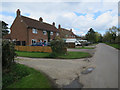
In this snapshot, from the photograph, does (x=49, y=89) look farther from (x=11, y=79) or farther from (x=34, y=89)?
(x=11, y=79)

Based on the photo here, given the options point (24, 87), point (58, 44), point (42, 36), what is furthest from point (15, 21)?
point (24, 87)

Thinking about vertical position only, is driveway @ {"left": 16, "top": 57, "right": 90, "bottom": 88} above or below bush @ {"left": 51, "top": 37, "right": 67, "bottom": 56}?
below

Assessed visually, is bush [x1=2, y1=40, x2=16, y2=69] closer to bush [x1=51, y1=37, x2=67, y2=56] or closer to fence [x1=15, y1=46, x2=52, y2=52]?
bush [x1=51, y1=37, x2=67, y2=56]

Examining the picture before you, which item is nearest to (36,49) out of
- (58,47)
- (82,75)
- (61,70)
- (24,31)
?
(58,47)

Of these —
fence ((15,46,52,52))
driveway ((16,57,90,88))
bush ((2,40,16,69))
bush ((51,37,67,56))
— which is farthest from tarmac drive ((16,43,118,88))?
fence ((15,46,52,52))

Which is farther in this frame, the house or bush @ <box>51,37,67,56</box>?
the house

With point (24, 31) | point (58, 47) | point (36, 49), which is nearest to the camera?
point (58, 47)

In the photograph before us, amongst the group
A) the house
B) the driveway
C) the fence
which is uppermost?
the house

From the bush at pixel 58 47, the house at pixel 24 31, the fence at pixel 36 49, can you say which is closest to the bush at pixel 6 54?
the bush at pixel 58 47

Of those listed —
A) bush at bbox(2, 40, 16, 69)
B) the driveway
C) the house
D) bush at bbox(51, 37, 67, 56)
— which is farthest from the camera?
the house

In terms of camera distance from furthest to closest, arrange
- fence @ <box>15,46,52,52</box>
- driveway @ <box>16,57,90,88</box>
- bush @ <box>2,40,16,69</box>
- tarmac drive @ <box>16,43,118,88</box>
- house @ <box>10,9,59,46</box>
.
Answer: house @ <box>10,9,59,46</box> < fence @ <box>15,46,52,52</box> < bush @ <box>2,40,16,69</box> < driveway @ <box>16,57,90,88</box> < tarmac drive @ <box>16,43,118,88</box>

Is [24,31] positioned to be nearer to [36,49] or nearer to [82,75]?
[36,49]

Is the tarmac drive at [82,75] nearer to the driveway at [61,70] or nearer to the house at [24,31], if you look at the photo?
the driveway at [61,70]

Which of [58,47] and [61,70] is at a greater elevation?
[58,47]
